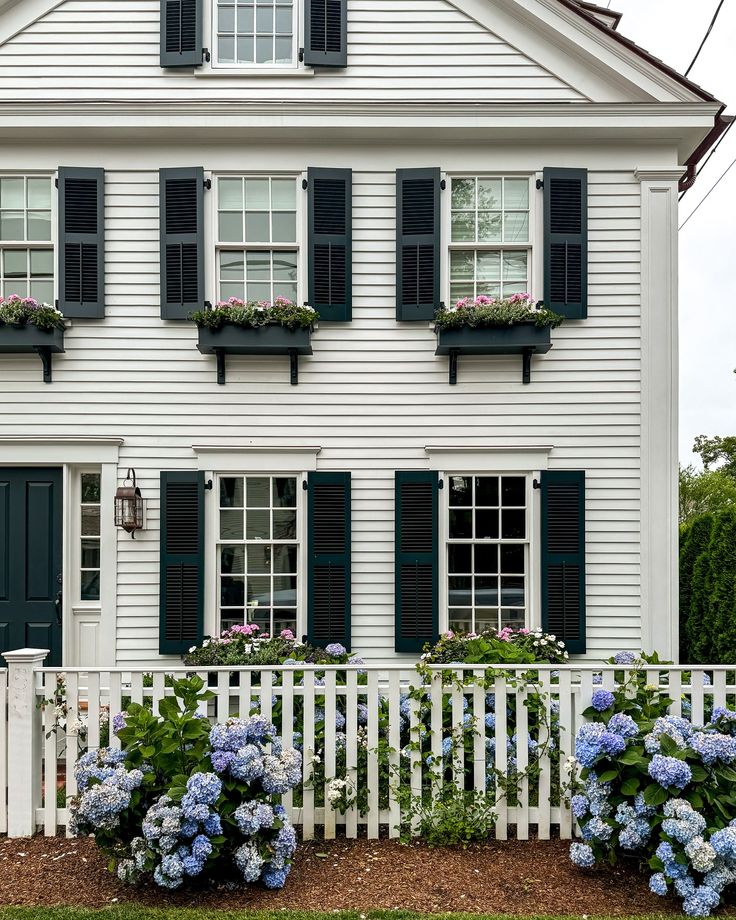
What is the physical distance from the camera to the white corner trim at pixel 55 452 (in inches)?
231

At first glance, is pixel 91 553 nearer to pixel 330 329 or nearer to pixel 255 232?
pixel 330 329

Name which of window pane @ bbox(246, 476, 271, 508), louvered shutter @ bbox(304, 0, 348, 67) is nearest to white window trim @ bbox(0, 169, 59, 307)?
window pane @ bbox(246, 476, 271, 508)

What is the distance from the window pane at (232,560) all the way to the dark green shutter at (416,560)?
1455 millimetres

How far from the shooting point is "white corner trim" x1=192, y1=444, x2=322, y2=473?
5852 millimetres

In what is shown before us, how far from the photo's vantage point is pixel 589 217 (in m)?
5.96

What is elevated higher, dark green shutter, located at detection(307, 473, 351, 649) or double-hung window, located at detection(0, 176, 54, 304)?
double-hung window, located at detection(0, 176, 54, 304)

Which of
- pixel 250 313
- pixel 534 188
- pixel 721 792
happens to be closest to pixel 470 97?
pixel 534 188

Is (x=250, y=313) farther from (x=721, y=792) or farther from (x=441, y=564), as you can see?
(x=721, y=792)

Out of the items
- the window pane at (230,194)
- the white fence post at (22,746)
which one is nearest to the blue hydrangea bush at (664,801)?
the white fence post at (22,746)

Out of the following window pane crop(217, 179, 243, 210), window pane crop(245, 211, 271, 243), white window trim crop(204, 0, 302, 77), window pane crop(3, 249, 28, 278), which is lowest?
window pane crop(3, 249, 28, 278)

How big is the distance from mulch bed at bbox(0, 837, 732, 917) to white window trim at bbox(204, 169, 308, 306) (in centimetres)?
445

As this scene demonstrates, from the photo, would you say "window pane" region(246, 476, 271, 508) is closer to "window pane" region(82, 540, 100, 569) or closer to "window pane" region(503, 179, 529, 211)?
"window pane" region(82, 540, 100, 569)

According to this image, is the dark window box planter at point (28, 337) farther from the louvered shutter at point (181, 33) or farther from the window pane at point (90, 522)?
the louvered shutter at point (181, 33)

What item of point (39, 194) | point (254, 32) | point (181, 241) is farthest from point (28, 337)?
point (254, 32)
